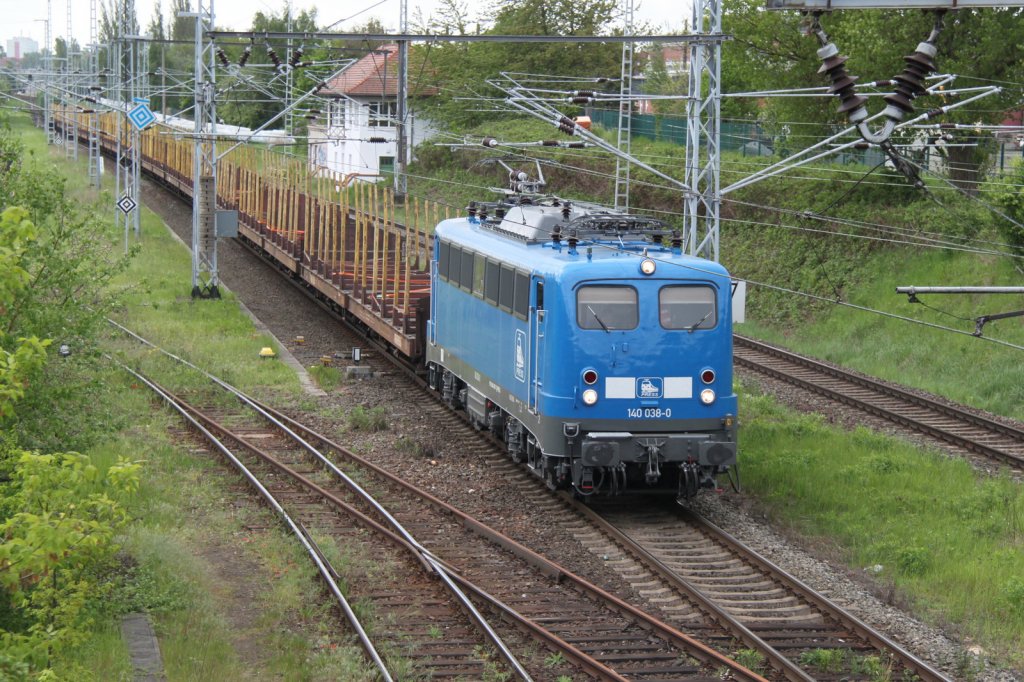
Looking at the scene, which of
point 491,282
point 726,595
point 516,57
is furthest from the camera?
point 516,57

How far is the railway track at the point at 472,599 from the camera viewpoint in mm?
10711

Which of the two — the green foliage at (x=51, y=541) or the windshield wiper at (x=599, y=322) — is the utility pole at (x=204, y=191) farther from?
the green foliage at (x=51, y=541)

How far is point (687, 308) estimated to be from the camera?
15.0 meters

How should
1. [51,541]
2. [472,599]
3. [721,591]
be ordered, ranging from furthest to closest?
[721,591] < [472,599] < [51,541]

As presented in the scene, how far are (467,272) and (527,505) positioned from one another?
14.4 feet

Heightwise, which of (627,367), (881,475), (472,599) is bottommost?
(472,599)

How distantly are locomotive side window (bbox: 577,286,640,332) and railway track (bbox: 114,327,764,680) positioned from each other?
2627 mm

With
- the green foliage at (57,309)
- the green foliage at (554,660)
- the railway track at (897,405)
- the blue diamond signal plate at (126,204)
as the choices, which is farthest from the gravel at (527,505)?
the blue diamond signal plate at (126,204)

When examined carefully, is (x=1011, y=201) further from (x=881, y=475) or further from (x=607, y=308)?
(x=607, y=308)

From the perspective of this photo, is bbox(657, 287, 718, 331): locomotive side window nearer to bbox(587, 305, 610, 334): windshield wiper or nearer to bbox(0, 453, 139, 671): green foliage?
bbox(587, 305, 610, 334): windshield wiper

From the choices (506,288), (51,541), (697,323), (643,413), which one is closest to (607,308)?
(697,323)

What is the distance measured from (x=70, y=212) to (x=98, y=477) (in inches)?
212

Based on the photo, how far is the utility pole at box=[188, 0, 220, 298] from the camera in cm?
3114

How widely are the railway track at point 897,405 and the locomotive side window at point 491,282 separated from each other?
730cm
